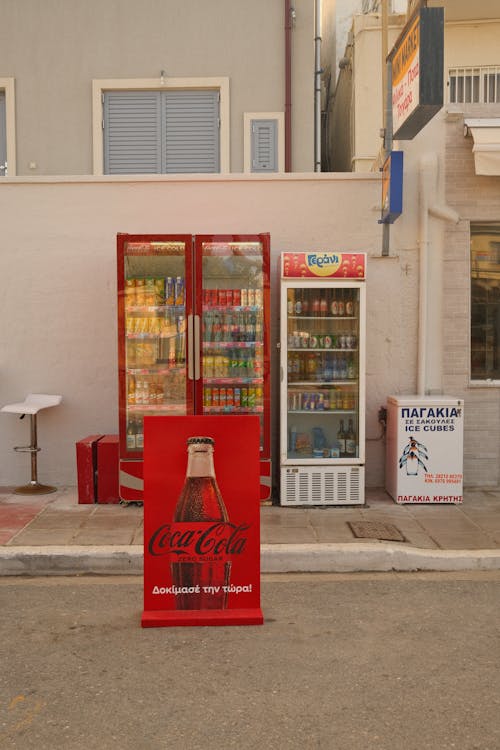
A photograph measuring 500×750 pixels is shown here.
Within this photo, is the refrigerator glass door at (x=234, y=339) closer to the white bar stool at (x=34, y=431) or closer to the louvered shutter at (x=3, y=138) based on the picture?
the white bar stool at (x=34, y=431)

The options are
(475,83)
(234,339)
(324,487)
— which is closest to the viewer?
(324,487)

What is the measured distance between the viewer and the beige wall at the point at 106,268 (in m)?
8.30

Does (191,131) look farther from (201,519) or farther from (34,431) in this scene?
(201,519)

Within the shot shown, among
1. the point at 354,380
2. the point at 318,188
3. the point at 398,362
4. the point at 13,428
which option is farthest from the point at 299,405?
the point at 13,428

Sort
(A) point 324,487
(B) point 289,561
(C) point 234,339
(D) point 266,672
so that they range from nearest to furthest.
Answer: (D) point 266,672
(B) point 289,561
(A) point 324,487
(C) point 234,339

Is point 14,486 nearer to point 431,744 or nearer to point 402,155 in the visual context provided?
point 402,155

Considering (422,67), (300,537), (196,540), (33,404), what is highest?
(422,67)

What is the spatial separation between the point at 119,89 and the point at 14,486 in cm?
659

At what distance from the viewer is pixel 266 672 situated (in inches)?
160

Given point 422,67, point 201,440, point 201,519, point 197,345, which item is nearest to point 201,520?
point 201,519

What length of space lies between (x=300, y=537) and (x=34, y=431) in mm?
3177

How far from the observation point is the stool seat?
7727 mm

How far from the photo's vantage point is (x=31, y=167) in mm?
11883

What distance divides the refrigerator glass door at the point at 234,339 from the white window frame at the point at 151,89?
14.3ft
